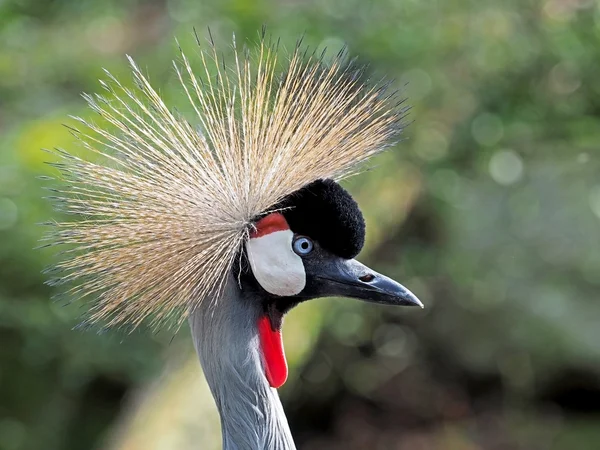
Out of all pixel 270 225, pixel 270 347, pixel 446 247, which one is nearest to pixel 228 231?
pixel 270 225

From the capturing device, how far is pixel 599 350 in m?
3.40

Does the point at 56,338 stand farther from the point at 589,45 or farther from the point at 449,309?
the point at 589,45

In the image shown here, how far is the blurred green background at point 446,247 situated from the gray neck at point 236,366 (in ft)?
4.90

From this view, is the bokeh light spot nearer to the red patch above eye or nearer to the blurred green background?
the blurred green background

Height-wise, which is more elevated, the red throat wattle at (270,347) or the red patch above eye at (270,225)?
the red patch above eye at (270,225)

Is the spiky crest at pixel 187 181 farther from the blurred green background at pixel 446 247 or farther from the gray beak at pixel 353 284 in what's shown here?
the blurred green background at pixel 446 247

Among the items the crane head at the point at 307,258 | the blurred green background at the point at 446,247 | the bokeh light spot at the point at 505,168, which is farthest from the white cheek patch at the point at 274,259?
the bokeh light spot at the point at 505,168

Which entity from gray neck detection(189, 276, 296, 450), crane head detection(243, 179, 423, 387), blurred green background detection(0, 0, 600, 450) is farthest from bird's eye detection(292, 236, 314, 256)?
blurred green background detection(0, 0, 600, 450)

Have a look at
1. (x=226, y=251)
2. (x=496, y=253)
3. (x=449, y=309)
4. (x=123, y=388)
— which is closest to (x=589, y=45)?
(x=496, y=253)

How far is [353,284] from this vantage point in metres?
1.49

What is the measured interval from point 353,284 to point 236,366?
25 cm

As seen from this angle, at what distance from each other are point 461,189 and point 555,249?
0.45m

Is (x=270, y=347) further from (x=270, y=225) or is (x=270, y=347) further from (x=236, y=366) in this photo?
(x=270, y=225)

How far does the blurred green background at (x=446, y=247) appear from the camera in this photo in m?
3.06
